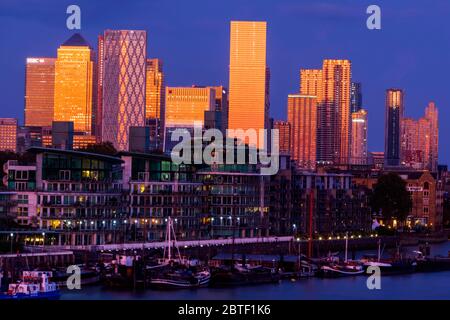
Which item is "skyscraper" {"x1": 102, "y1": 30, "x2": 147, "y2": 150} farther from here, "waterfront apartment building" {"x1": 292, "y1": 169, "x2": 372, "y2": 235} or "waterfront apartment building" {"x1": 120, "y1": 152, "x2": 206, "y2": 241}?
"waterfront apartment building" {"x1": 120, "y1": 152, "x2": 206, "y2": 241}

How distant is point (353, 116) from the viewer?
15275 centimetres

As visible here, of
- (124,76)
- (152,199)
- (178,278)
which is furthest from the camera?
(124,76)

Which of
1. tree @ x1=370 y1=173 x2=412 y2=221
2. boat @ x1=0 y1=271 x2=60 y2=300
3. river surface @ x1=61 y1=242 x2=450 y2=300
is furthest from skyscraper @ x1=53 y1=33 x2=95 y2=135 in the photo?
boat @ x1=0 y1=271 x2=60 y2=300

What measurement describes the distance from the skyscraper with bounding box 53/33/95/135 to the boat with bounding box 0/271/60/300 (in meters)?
114

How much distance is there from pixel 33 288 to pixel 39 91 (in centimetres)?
12355

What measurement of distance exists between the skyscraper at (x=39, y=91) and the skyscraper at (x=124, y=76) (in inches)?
751

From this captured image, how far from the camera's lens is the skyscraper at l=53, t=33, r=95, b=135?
14188cm

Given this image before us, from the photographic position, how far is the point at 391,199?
66500 millimetres

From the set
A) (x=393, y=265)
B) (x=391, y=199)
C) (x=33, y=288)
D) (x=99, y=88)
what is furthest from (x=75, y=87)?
(x=33, y=288)

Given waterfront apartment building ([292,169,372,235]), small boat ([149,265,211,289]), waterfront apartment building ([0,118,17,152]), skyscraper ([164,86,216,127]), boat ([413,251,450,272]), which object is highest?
skyscraper ([164,86,216,127])

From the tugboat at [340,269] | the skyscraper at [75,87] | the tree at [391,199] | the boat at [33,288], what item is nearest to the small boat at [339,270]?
the tugboat at [340,269]

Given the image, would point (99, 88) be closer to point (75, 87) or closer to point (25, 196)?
point (75, 87)

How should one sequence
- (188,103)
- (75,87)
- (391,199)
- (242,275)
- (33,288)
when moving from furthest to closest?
1. (75,87)
2. (188,103)
3. (391,199)
4. (242,275)
5. (33,288)

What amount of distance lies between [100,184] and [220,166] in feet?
25.3
